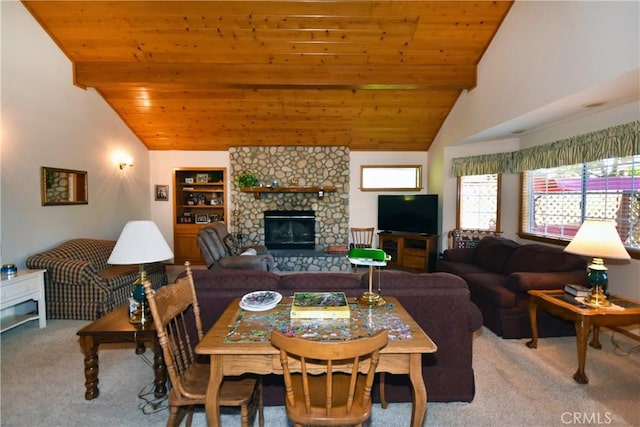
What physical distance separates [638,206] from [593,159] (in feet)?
2.29

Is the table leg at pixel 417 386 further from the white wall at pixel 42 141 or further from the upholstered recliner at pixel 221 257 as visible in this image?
the white wall at pixel 42 141

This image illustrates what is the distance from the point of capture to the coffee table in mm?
2127

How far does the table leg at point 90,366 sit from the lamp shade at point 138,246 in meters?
0.62

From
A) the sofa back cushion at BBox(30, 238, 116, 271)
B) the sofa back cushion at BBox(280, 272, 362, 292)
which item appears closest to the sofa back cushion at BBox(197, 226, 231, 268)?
the sofa back cushion at BBox(30, 238, 116, 271)

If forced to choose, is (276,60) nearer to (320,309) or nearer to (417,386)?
(320,309)

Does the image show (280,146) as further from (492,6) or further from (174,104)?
(492,6)

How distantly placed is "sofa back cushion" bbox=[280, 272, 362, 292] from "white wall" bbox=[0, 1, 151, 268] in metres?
3.81

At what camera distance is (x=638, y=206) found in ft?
11.2

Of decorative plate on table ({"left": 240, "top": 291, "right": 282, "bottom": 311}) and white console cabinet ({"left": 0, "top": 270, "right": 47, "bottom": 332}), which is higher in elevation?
decorative plate on table ({"left": 240, "top": 291, "right": 282, "bottom": 311})

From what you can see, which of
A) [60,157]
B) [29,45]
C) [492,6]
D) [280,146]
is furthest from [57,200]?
[492,6]

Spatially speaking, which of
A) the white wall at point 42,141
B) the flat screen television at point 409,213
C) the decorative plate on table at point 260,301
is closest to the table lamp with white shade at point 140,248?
the decorative plate on table at point 260,301

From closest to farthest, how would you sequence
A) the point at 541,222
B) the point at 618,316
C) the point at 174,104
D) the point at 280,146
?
the point at 618,316, the point at 541,222, the point at 174,104, the point at 280,146

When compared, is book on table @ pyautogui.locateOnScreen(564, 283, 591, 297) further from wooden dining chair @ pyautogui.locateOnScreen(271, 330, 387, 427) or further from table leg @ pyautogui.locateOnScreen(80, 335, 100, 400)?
table leg @ pyautogui.locateOnScreen(80, 335, 100, 400)

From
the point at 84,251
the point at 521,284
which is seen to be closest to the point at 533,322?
the point at 521,284
